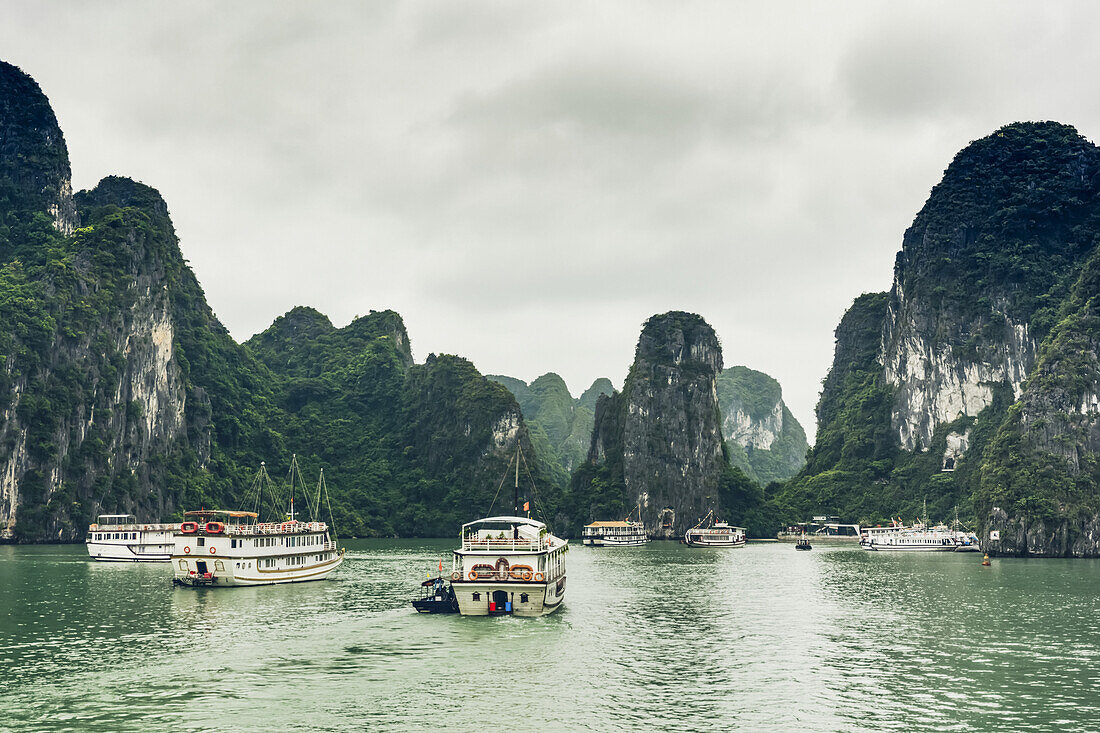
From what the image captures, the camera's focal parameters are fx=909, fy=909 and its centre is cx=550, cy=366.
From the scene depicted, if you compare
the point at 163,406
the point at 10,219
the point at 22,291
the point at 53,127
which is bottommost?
the point at 163,406

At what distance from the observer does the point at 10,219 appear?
485ft

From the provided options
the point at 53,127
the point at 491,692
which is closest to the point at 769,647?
the point at 491,692

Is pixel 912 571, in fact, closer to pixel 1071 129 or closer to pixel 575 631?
pixel 575 631

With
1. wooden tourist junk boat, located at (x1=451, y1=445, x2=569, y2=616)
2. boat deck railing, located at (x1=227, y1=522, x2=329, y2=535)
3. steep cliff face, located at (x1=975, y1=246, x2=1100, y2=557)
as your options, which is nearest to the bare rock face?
boat deck railing, located at (x1=227, y1=522, x2=329, y2=535)

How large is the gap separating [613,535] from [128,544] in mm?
74807

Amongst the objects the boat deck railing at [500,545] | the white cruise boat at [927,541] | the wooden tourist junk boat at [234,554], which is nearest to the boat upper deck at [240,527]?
the wooden tourist junk boat at [234,554]

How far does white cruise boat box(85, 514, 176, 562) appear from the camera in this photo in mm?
90312

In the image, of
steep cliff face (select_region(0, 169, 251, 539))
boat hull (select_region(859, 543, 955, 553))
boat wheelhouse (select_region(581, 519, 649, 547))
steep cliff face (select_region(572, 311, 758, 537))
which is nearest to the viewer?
boat hull (select_region(859, 543, 955, 553))

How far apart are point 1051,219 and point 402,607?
156 metres

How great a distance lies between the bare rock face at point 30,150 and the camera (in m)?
151

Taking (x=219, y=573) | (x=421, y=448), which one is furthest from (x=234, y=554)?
(x=421, y=448)

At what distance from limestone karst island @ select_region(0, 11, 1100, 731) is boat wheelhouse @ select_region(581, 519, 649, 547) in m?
1.09

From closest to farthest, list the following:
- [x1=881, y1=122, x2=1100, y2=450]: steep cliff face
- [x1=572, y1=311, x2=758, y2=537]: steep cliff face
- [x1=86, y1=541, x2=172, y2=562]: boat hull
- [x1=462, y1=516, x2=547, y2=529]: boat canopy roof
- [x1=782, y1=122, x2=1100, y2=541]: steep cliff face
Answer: [x1=462, y1=516, x2=547, y2=529]: boat canopy roof, [x1=86, y1=541, x2=172, y2=562]: boat hull, [x1=782, y1=122, x2=1100, y2=541]: steep cliff face, [x1=881, y1=122, x2=1100, y2=450]: steep cliff face, [x1=572, y1=311, x2=758, y2=537]: steep cliff face

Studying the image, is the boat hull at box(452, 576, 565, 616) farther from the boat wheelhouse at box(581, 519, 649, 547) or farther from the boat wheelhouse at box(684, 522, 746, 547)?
the boat wheelhouse at box(581, 519, 649, 547)
